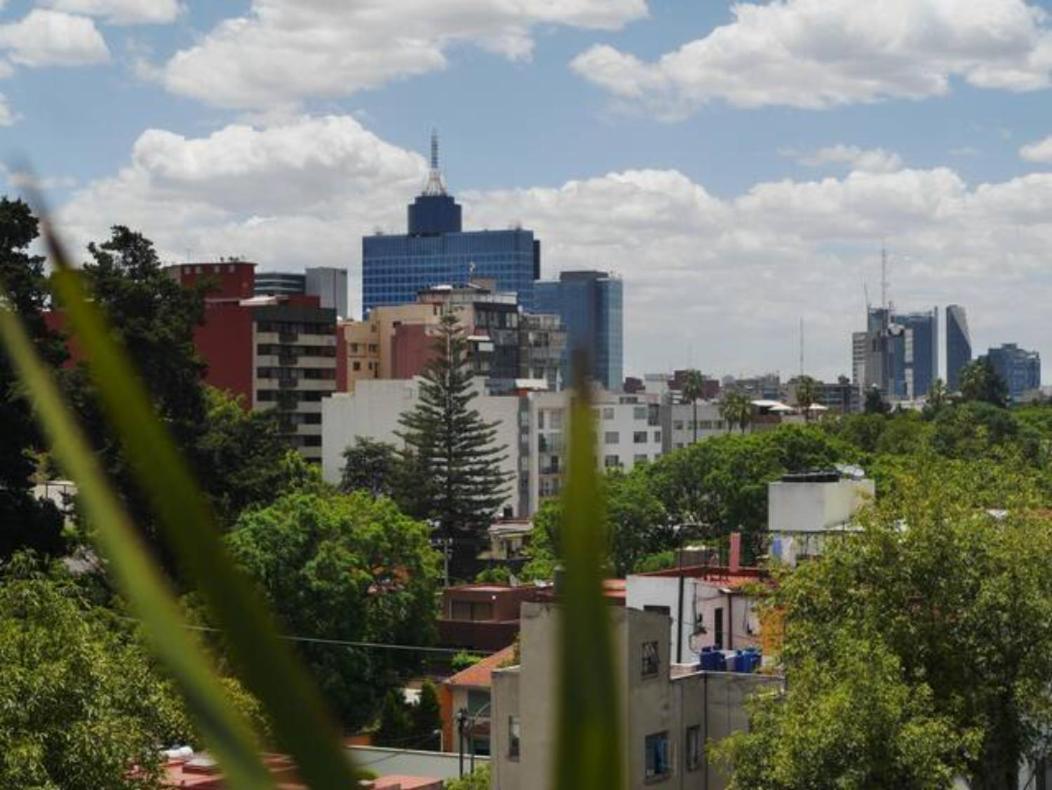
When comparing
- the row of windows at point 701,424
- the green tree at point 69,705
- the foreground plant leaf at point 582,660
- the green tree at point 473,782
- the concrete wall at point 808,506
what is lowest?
the green tree at point 473,782

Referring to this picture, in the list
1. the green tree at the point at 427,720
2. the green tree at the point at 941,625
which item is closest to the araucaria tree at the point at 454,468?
the green tree at the point at 427,720

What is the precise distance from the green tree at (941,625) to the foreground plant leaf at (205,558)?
82.9ft

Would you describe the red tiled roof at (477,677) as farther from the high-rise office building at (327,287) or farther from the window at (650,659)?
the high-rise office building at (327,287)

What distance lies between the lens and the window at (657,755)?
29438mm

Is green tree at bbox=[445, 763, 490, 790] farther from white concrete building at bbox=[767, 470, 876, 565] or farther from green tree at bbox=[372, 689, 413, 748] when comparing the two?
green tree at bbox=[372, 689, 413, 748]

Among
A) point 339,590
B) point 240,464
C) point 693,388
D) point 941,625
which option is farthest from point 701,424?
point 941,625

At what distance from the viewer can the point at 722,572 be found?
1736 inches

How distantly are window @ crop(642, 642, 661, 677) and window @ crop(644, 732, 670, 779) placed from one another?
0.92 metres

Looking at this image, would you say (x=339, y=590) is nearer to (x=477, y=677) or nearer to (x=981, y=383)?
(x=477, y=677)

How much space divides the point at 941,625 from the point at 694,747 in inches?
193

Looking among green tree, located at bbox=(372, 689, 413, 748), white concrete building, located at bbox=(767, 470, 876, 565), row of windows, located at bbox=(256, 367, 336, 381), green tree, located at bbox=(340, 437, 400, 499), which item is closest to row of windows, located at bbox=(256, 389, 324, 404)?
row of windows, located at bbox=(256, 367, 336, 381)

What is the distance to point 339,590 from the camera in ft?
155

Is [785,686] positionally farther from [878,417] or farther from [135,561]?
[878,417]

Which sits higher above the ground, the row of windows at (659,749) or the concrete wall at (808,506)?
the concrete wall at (808,506)
